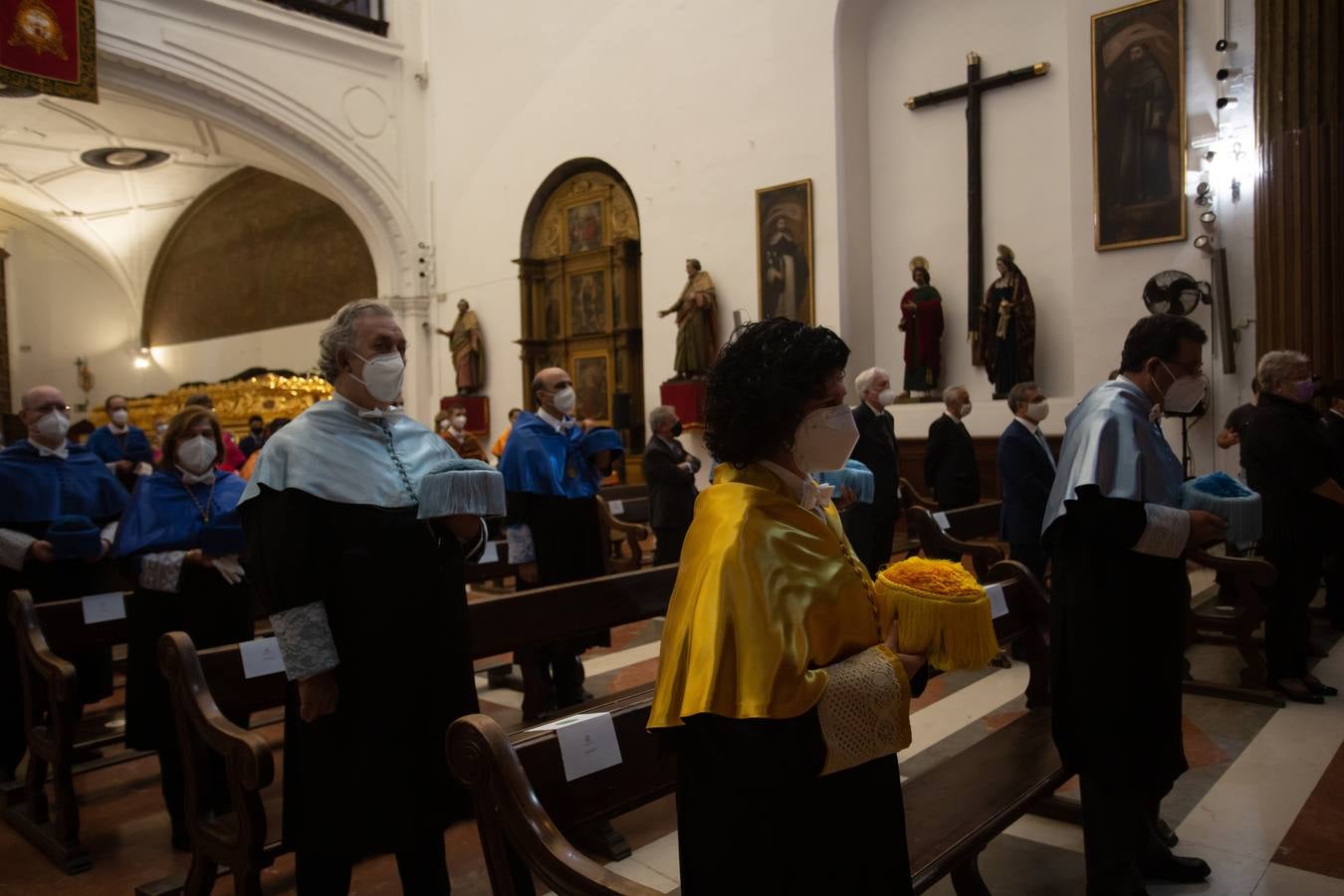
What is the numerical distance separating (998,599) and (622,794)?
1806 millimetres

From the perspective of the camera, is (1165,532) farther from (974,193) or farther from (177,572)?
(974,193)

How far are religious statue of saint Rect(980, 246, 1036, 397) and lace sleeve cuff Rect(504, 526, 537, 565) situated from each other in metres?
7.02

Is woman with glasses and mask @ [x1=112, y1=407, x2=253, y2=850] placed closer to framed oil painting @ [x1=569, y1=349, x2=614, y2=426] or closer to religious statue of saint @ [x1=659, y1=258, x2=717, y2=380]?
religious statue of saint @ [x1=659, y1=258, x2=717, y2=380]

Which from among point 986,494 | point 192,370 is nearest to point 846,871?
point 986,494

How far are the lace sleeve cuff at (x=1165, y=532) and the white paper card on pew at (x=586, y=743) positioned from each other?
1.54m

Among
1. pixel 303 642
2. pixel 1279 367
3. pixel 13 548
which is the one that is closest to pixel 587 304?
pixel 13 548

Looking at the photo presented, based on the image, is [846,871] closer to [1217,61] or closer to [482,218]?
[1217,61]

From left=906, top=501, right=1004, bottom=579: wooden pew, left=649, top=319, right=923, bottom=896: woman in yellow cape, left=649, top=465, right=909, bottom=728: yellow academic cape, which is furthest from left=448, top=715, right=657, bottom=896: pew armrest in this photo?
left=906, top=501, right=1004, bottom=579: wooden pew

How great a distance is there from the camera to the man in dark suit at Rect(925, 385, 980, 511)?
6949 mm

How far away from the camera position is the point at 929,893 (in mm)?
2979

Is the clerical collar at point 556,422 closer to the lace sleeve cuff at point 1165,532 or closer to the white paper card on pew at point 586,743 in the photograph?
the white paper card on pew at point 586,743

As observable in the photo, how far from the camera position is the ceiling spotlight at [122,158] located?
18578 mm

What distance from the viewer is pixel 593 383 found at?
14.6m

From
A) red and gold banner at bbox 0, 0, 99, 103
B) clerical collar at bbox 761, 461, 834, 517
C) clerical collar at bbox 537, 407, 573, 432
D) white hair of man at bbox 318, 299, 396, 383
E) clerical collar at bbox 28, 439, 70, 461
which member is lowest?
clerical collar at bbox 761, 461, 834, 517
